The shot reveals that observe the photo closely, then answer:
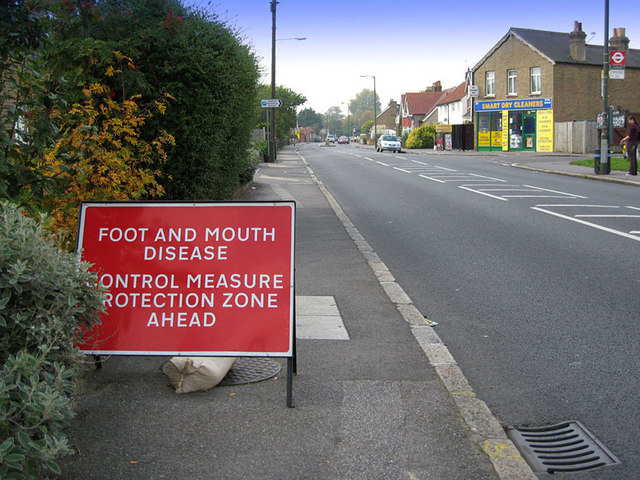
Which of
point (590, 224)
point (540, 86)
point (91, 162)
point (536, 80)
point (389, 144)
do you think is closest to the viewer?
point (91, 162)

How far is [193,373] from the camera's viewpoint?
452 centimetres

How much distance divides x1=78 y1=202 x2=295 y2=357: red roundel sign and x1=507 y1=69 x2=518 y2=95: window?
161 feet

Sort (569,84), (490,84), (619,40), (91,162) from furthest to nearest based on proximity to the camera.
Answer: (490,84) < (569,84) < (619,40) < (91,162)

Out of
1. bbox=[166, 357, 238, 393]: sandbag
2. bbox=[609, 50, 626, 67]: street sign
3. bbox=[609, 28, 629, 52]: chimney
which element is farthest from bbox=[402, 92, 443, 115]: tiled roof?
bbox=[166, 357, 238, 393]: sandbag

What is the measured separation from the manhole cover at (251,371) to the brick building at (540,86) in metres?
44.8

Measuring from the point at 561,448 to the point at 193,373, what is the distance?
228 cm

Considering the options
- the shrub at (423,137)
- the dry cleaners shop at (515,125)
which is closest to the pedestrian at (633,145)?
the dry cleaners shop at (515,125)

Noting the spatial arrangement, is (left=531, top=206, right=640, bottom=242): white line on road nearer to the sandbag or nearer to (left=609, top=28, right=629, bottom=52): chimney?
the sandbag

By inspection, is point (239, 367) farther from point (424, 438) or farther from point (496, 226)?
point (496, 226)

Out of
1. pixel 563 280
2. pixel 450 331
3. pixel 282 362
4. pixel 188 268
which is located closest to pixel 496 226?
pixel 563 280

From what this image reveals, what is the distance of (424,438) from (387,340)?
1.89 m

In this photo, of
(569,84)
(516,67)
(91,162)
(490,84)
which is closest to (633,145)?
(91,162)

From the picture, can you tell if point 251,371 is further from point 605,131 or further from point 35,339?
point 605,131

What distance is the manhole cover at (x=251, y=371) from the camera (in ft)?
15.6
